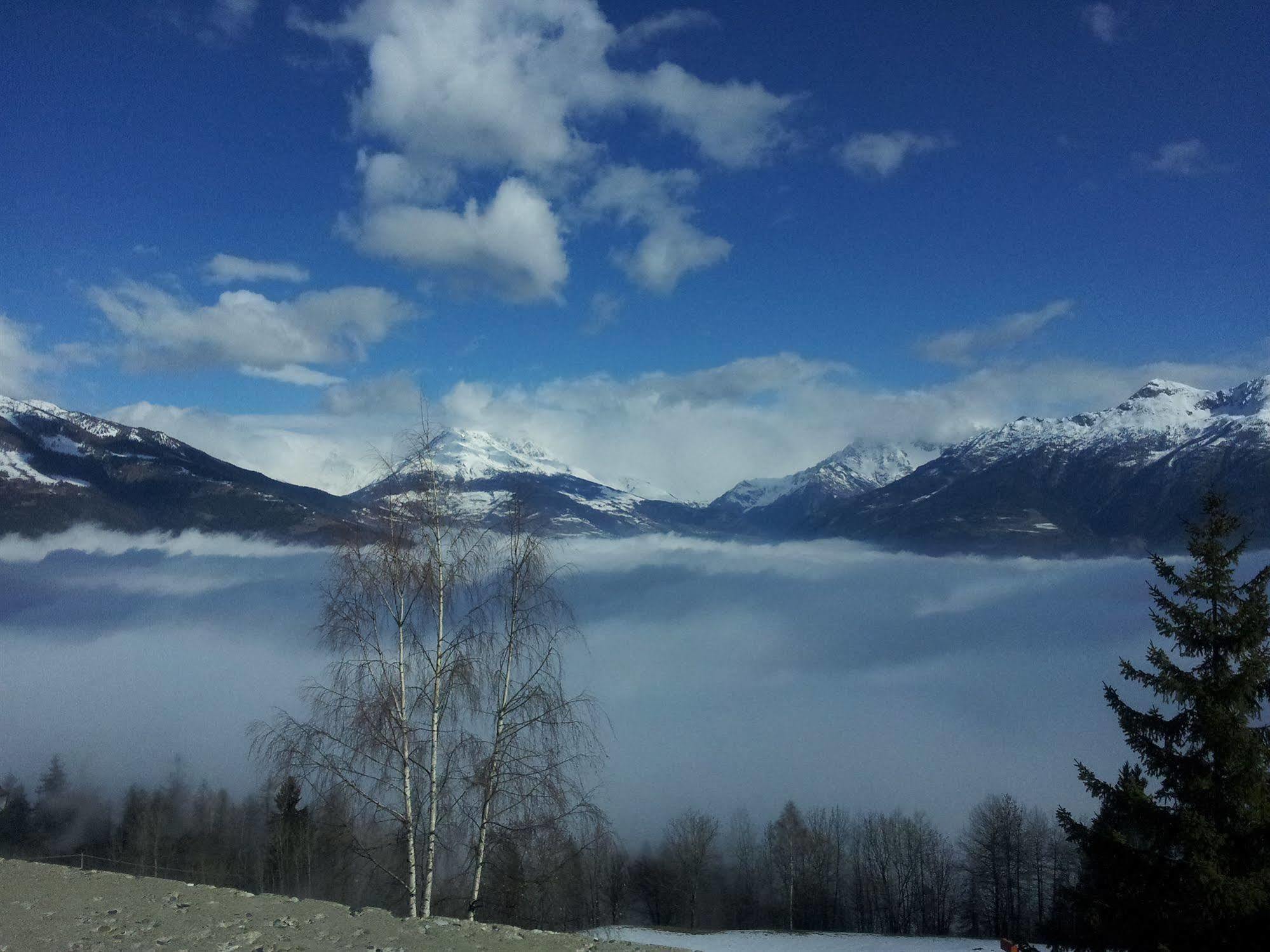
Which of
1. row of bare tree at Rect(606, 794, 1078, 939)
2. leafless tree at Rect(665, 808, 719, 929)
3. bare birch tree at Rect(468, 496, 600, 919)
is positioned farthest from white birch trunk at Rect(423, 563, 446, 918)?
leafless tree at Rect(665, 808, 719, 929)

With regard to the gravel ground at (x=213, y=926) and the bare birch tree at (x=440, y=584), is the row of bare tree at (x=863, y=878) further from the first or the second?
the gravel ground at (x=213, y=926)

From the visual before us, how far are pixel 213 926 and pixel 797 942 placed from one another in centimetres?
5453

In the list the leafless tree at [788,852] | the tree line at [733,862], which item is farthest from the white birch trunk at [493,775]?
the leafless tree at [788,852]

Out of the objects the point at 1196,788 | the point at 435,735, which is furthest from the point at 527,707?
the point at 1196,788

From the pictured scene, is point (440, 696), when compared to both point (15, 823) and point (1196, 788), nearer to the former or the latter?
point (1196, 788)

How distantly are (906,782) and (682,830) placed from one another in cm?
10427

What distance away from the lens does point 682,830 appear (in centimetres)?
9619

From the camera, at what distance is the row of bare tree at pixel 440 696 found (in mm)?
18516

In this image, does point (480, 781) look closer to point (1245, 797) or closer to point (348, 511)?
point (348, 511)

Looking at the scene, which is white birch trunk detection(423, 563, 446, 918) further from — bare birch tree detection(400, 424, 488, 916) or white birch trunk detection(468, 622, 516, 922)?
white birch trunk detection(468, 622, 516, 922)

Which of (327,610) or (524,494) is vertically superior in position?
(524,494)

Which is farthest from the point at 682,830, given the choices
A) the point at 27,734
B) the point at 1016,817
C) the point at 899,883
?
the point at 27,734

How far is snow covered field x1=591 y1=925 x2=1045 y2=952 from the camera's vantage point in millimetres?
52531

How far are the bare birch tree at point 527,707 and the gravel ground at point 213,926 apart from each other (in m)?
3.43
